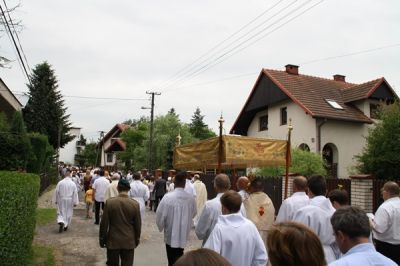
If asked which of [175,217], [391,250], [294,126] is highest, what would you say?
[294,126]

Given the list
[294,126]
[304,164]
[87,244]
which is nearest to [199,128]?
[294,126]

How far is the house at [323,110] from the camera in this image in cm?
2842

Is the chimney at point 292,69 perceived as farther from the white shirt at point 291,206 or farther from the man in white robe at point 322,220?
the man in white robe at point 322,220

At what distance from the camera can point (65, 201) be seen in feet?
48.9

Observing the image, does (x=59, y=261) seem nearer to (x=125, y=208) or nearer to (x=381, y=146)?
(x=125, y=208)

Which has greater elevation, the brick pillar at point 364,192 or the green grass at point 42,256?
the brick pillar at point 364,192

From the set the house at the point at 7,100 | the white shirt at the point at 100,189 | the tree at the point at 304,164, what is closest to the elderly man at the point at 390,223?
the white shirt at the point at 100,189

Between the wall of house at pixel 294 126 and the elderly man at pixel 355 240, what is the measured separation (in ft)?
83.5

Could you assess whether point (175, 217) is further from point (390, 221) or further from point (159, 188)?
point (159, 188)

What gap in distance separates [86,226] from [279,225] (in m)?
13.8

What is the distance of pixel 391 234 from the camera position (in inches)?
283

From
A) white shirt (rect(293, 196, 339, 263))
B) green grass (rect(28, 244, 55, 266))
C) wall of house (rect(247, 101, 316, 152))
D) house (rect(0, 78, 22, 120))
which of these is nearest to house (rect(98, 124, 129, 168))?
wall of house (rect(247, 101, 316, 152))

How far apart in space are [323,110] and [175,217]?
881 inches

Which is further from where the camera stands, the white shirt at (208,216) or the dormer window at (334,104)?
the dormer window at (334,104)
